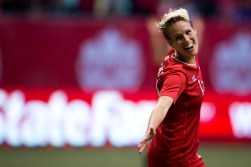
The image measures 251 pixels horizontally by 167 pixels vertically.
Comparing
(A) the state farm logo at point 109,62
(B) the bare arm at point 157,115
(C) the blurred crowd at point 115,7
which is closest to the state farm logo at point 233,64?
(C) the blurred crowd at point 115,7

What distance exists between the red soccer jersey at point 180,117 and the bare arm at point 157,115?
0.57ft

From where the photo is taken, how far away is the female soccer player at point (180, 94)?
497 cm

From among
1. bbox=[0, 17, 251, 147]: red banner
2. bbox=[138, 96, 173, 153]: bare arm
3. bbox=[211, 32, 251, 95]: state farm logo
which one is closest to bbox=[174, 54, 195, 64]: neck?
bbox=[138, 96, 173, 153]: bare arm

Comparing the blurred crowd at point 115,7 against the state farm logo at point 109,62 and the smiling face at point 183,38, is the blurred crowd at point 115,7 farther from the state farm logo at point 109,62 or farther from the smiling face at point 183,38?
the smiling face at point 183,38

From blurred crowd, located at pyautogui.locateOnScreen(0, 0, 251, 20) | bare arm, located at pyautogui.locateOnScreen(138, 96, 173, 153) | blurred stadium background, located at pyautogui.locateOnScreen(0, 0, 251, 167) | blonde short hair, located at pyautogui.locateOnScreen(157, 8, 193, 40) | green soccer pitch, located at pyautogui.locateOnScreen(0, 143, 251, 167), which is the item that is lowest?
bare arm, located at pyautogui.locateOnScreen(138, 96, 173, 153)

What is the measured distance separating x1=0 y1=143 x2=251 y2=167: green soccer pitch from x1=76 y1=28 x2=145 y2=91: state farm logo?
6.49 feet

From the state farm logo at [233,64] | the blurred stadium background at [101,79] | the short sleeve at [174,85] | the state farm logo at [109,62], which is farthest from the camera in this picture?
the state farm logo at [233,64]

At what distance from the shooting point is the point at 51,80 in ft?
39.3

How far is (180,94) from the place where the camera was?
4969mm

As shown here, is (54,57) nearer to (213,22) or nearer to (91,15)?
(91,15)

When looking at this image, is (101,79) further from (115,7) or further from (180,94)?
(180,94)

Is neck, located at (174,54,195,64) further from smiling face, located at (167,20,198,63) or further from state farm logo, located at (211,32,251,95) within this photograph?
state farm logo, located at (211,32,251,95)

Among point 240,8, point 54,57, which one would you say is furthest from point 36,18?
point 240,8

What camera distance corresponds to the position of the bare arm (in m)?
4.54
